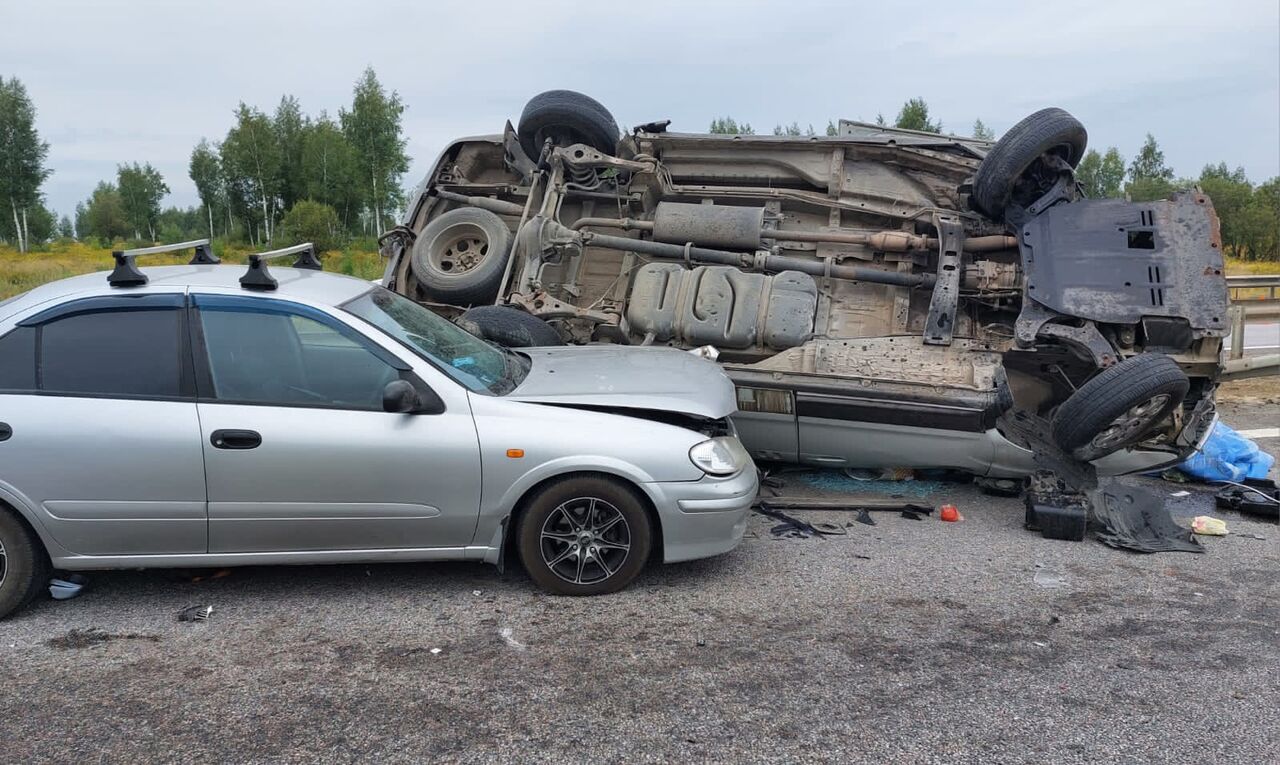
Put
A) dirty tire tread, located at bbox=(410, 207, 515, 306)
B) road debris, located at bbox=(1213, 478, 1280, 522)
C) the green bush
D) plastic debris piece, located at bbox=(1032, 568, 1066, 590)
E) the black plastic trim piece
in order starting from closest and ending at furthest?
plastic debris piece, located at bbox=(1032, 568, 1066, 590) < the black plastic trim piece < road debris, located at bbox=(1213, 478, 1280, 522) < dirty tire tread, located at bbox=(410, 207, 515, 306) < the green bush

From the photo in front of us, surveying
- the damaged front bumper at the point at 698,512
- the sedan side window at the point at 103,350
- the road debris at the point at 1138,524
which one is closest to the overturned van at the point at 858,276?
the road debris at the point at 1138,524

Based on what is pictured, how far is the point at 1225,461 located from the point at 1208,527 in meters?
1.46

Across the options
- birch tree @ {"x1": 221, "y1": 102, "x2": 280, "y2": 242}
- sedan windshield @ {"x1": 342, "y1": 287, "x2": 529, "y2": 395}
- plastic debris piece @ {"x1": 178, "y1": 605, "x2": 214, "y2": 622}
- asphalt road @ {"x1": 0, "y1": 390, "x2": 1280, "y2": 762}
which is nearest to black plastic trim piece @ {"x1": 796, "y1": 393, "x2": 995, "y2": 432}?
asphalt road @ {"x1": 0, "y1": 390, "x2": 1280, "y2": 762}

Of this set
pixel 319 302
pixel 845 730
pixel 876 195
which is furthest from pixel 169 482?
pixel 876 195

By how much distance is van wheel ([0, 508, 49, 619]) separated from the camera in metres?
3.79

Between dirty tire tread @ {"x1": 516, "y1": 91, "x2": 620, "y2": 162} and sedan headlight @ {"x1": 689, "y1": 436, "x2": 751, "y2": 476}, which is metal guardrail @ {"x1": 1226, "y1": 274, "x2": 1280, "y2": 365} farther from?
dirty tire tread @ {"x1": 516, "y1": 91, "x2": 620, "y2": 162}

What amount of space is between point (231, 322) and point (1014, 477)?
4.75 metres

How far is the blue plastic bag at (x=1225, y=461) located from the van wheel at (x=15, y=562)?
703 centimetres

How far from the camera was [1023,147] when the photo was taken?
605 cm

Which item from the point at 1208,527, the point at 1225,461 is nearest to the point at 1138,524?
the point at 1208,527

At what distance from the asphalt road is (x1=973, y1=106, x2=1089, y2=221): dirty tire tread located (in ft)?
8.97

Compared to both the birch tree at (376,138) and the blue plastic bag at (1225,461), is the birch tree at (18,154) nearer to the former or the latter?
the birch tree at (376,138)

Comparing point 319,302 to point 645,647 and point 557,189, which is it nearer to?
point 645,647

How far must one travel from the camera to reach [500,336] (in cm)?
586
